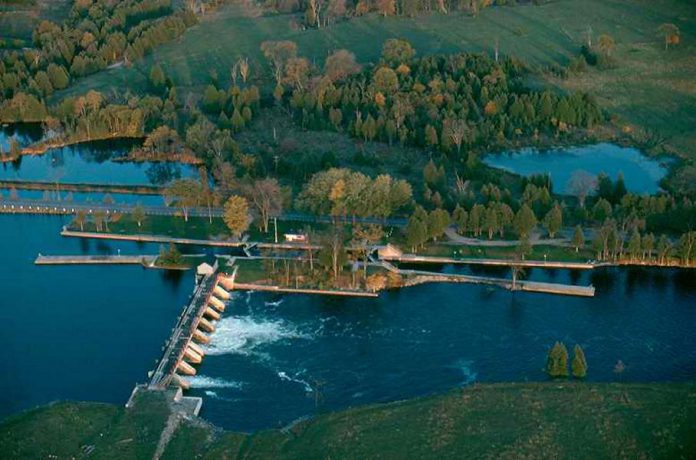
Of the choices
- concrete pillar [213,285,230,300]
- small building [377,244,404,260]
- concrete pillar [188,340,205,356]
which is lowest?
concrete pillar [188,340,205,356]

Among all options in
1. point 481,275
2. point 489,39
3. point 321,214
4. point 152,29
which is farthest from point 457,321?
point 152,29

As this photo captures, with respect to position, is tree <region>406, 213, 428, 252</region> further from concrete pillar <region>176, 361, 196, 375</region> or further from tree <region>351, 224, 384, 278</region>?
concrete pillar <region>176, 361, 196, 375</region>

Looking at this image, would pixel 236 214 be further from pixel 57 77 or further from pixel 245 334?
pixel 57 77

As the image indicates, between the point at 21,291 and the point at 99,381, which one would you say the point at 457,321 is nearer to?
the point at 99,381

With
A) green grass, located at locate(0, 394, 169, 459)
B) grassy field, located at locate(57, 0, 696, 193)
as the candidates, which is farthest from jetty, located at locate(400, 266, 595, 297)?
grassy field, located at locate(57, 0, 696, 193)

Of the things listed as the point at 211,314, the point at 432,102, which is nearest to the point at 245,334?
the point at 211,314
